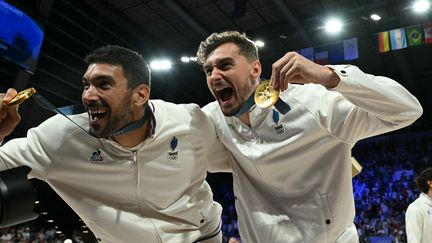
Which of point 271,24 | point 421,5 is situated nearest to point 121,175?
point 421,5

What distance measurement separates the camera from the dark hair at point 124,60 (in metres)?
2.63

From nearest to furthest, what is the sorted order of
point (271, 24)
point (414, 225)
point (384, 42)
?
point (414, 225) → point (384, 42) → point (271, 24)

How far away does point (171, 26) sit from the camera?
45.0 feet

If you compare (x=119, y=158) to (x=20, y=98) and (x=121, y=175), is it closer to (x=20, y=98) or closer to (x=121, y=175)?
(x=121, y=175)

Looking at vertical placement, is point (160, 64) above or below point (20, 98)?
above

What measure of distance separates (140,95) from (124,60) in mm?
232

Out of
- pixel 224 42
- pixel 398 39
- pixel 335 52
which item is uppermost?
pixel 398 39

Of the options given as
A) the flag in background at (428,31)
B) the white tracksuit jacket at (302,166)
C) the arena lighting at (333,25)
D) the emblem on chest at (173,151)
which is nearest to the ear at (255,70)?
the white tracksuit jacket at (302,166)

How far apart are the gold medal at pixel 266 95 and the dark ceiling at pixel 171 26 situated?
8.94 m

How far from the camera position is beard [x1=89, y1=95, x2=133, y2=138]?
97.2 inches

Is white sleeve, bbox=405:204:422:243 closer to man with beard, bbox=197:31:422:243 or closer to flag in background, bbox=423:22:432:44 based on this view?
man with beard, bbox=197:31:422:243

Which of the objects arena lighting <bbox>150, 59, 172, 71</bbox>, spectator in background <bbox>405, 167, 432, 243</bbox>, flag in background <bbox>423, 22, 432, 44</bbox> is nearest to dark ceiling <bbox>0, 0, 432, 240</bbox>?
arena lighting <bbox>150, 59, 172, 71</bbox>

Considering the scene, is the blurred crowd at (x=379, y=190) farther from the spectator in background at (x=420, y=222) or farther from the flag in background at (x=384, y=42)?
the spectator in background at (x=420, y=222)

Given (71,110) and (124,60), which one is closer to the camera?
(71,110)
